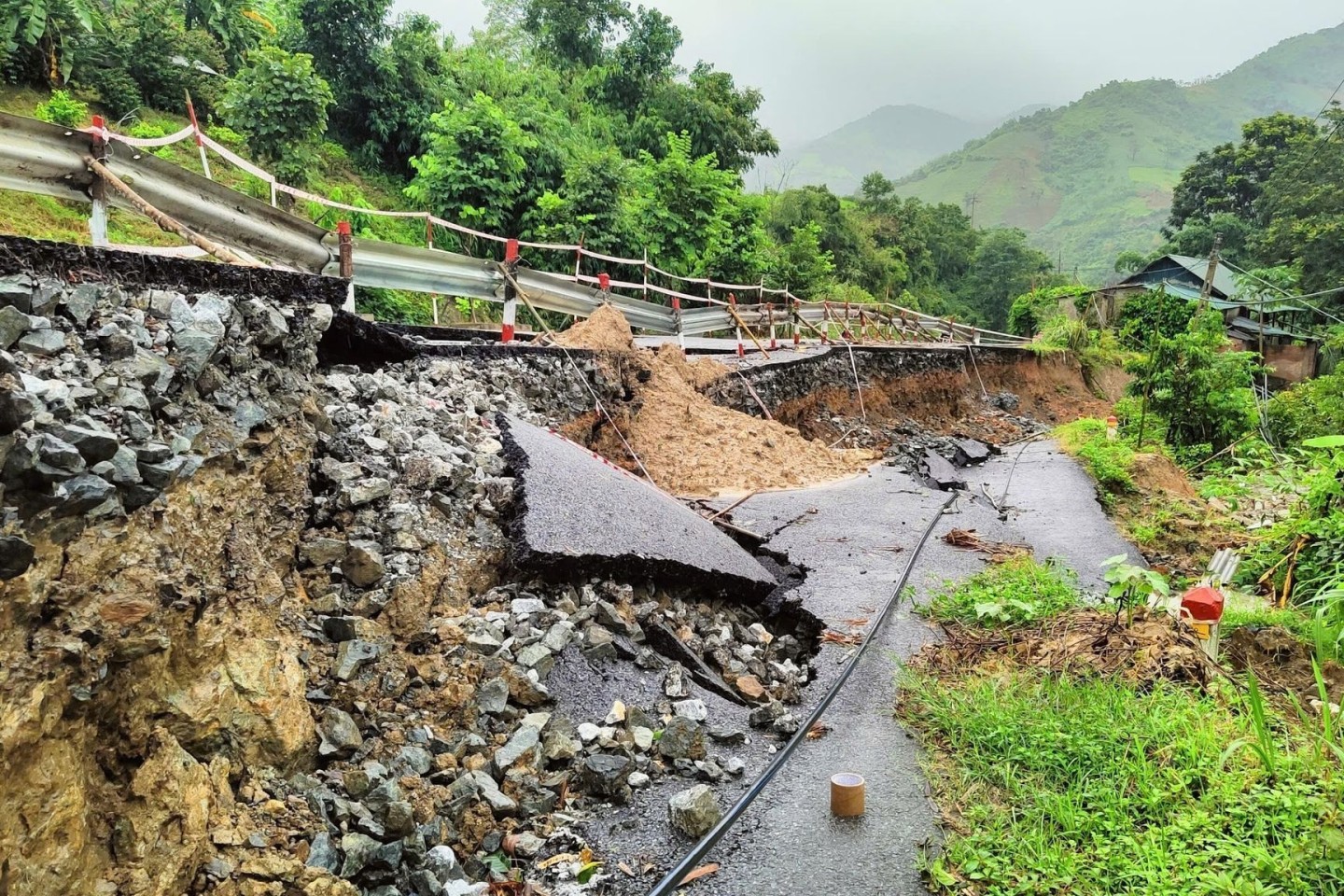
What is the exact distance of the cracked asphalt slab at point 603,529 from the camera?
4176mm

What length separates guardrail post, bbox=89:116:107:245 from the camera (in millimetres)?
3934

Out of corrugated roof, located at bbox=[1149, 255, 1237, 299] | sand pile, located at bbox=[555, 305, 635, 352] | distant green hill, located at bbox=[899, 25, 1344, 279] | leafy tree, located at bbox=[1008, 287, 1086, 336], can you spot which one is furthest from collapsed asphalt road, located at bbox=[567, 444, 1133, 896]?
distant green hill, located at bbox=[899, 25, 1344, 279]

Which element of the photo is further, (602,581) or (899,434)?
(899,434)

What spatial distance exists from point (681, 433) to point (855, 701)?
499 centimetres

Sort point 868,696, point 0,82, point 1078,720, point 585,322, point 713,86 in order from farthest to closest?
point 713,86 → point 0,82 → point 585,322 → point 868,696 → point 1078,720

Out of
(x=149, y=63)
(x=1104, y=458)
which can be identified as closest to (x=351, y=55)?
(x=149, y=63)

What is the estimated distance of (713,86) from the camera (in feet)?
77.2

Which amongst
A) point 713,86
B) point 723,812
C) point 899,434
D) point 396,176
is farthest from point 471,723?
point 713,86

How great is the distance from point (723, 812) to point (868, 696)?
136 centimetres

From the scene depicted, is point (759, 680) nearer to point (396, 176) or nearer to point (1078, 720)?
Result: point (1078, 720)

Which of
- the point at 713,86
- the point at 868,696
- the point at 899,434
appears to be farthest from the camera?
the point at 713,86

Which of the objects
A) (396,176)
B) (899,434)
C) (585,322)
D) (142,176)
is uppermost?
(396,176)

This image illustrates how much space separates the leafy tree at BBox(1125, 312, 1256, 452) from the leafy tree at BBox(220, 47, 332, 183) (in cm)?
1564

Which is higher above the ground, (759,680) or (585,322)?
(585,322)
